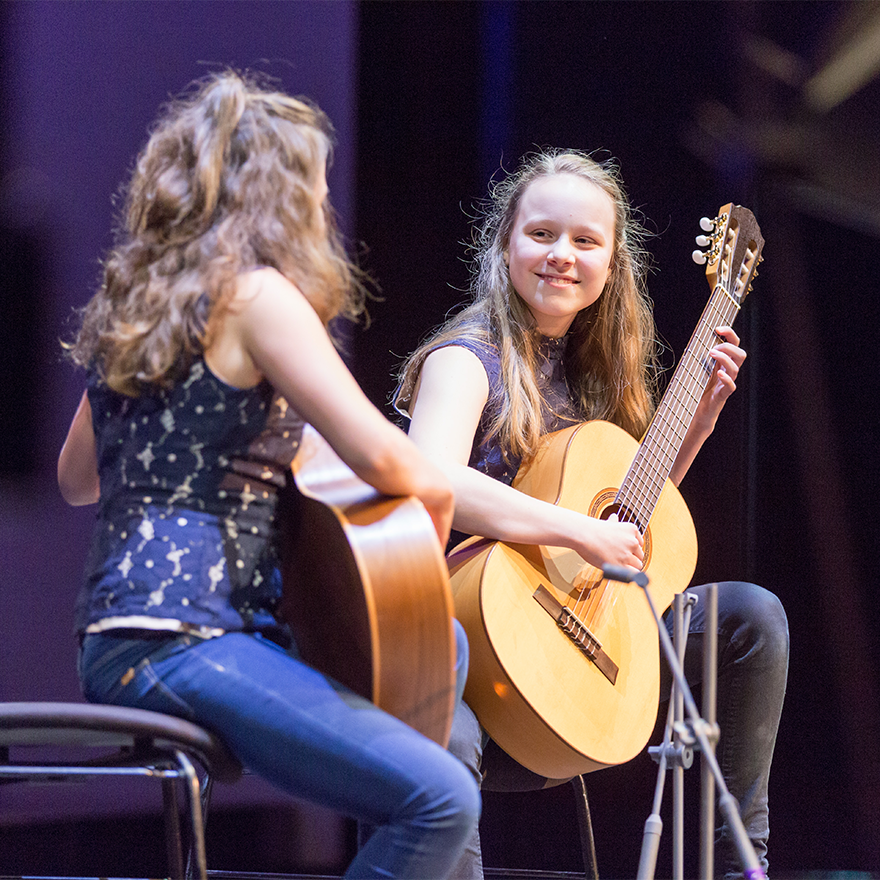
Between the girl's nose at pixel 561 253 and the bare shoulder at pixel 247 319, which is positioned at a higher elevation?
the girl's nose at pixel 561 253

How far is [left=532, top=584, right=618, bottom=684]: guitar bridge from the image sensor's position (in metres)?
1.94

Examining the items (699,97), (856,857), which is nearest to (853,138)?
(699,97)

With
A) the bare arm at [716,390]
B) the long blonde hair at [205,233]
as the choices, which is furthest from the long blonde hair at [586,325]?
the long blonde hair at [205,233]

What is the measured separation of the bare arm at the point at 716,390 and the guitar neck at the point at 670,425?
0.07 feet

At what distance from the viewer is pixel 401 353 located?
9.11 feet

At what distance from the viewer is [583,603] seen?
2000 mm

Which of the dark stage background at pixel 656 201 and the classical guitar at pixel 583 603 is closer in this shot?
the classical guitar at pixel 583 603

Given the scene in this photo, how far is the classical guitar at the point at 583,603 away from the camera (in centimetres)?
185

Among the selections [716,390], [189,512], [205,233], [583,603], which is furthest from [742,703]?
[205,233]

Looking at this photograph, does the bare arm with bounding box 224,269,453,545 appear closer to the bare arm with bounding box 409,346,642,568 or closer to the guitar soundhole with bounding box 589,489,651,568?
the bare arm with bounding box 409,346,642,568

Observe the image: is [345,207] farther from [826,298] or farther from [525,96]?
[826,298]

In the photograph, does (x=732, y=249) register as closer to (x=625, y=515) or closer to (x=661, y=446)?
(x=661, y=446)

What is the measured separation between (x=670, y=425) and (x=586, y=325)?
0.36 m

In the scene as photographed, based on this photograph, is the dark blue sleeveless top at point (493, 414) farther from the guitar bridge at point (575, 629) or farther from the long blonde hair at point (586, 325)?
the guitar bridge at point (575, 629)
